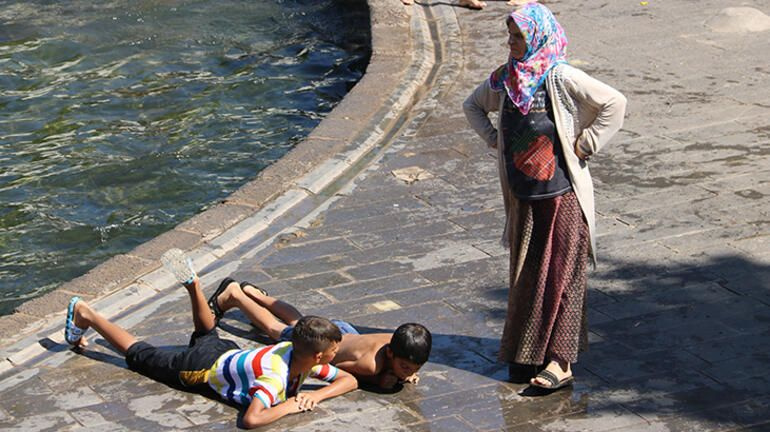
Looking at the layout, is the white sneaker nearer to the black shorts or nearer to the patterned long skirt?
the black shorts

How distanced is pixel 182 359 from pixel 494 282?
173 centimetres

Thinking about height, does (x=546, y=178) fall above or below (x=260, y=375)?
above

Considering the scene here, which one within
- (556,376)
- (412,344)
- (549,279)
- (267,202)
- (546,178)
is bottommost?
(267,202)

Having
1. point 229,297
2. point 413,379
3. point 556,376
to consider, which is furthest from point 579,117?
point 229,297

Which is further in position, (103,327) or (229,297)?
(229,297)

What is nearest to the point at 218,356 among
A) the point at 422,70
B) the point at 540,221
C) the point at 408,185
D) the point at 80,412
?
the point at 80,412

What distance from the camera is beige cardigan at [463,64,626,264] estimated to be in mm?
4980

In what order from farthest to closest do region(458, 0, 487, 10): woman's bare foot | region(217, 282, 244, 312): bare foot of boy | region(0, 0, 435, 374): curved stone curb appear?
region(458, 0, 487, 10): woman's bare foot, region(0, 0, 435, 374): curved stone curb, region(217, 282, 244, 312): bare foot of boy

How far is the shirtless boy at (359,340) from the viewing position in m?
5.22

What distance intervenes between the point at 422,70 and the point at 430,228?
11.1 ft

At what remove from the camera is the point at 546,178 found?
507cm

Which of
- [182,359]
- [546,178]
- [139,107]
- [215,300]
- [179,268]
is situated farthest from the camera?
[139,107]

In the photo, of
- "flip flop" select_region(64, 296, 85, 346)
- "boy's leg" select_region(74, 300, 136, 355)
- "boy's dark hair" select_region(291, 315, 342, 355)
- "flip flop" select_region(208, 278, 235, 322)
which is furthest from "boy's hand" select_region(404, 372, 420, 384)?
"flip flop" select_region(64, 296, 85, 346)

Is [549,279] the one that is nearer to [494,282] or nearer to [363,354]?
[363,354]
